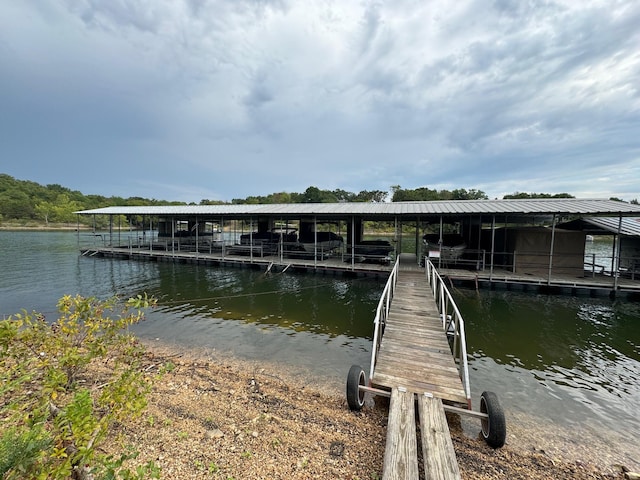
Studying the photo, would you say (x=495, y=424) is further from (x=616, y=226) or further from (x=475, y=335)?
(x=616, y=226)

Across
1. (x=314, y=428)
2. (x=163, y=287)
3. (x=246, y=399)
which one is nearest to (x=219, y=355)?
(x=246, y=399)

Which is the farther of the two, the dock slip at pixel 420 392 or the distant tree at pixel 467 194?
the distant tree at pixel 467 194

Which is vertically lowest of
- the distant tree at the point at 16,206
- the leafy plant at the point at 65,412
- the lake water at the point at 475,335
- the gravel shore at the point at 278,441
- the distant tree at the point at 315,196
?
the lake water at the point at 475,335

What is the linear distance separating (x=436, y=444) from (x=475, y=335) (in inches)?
215

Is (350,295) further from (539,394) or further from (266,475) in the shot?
(266,475)

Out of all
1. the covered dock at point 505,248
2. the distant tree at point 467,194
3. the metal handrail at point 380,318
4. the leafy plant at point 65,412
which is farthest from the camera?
the distant tree at point 467,194

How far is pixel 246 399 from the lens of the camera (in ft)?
14.2

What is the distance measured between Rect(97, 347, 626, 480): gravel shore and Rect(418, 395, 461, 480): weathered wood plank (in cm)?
47

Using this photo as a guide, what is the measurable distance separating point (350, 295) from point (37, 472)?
10046 millimetres

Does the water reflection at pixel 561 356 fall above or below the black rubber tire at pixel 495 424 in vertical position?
below

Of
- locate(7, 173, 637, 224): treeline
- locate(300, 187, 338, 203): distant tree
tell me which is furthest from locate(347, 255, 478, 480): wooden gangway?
locate(300, 187, 338, 203): distant tree

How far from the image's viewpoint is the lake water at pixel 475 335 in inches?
168

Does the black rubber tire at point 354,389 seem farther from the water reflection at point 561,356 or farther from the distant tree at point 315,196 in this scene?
the distant tree at point 315,196

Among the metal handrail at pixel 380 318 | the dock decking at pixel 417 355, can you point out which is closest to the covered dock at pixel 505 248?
the metal handrail at pixel 380 318
